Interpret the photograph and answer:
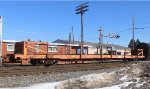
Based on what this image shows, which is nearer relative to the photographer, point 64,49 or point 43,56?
point 43,56

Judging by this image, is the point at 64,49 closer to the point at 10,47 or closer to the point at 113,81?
the point at 10,47

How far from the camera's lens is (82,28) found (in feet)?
193

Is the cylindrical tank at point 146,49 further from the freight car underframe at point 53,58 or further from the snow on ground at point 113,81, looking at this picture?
the snow on ground at point 113,81

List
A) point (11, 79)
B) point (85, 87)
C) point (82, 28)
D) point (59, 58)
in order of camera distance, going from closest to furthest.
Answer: point (85, 87)
point (11, 79)
point (59, 58)
point (82, 28)

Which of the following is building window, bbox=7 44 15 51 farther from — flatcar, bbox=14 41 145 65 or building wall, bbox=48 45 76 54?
flatcar, bbox=14 41 145 65

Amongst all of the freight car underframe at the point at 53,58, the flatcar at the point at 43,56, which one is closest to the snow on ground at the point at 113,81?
the freight car underframe at the point at 53,58

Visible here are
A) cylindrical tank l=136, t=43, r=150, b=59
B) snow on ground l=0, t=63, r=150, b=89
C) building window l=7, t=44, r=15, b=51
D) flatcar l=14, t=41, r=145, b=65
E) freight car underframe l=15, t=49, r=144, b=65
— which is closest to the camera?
snow on ground l=0, t=63, r=150, b=89

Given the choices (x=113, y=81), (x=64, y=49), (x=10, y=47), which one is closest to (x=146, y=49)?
(x=10, y=47)

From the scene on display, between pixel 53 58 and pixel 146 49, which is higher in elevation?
pixel 146 49

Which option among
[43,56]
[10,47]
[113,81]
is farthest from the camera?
[10,47]

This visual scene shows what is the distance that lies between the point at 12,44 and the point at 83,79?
1434 inches

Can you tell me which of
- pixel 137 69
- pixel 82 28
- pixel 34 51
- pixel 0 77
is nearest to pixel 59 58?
pixel 34 51

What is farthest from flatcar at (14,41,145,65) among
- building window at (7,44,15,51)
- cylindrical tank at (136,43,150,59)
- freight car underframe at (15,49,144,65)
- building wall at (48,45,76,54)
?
building wall at (48,45,76,54)

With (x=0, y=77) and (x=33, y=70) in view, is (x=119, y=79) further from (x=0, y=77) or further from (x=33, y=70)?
(x=33, y=70)
